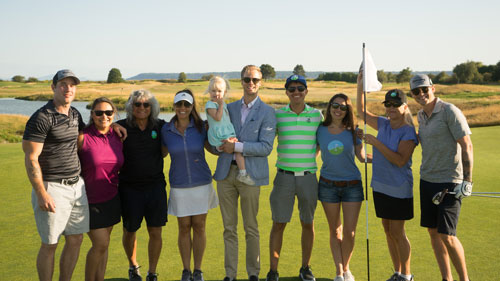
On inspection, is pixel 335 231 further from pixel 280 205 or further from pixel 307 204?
pixel 280 205

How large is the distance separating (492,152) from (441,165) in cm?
885

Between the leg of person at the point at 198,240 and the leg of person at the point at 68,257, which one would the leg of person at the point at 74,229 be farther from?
the leg of person at the point at 198,240

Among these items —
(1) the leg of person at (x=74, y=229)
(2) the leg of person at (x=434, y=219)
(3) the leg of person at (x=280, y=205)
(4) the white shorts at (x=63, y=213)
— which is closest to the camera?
(4) the white shorts at (x=63, y=213)

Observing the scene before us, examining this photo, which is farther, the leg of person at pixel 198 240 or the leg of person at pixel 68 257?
the leg of person at pixel 198 240

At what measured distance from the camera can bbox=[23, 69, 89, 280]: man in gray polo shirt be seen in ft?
10.8

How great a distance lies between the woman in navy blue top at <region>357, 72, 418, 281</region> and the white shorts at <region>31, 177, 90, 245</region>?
8.22 feet

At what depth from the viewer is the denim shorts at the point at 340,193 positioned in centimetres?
398

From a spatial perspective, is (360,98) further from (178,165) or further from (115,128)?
(115,128)

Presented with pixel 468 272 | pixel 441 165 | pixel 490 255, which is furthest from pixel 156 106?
pixel 490 255

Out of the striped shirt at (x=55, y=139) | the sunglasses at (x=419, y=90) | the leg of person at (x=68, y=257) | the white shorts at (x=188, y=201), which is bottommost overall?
the leg of person at (x=68, y=257)

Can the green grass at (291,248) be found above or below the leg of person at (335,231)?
below

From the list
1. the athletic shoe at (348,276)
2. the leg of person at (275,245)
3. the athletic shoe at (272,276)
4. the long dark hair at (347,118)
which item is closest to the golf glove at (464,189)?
the long dark hair at (347,118)

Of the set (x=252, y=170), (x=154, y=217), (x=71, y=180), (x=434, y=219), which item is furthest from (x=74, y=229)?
(x=434, y=219)

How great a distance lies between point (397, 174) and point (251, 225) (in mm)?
1427
